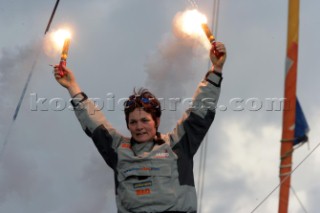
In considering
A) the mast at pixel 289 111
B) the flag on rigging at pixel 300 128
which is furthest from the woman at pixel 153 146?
the flag on rigging at pixel 300 128

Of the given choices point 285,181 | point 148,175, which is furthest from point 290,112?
point 148,175

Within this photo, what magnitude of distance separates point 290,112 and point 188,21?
4788mm

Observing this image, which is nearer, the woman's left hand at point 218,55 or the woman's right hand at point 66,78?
the woman's left hand at point 218,55

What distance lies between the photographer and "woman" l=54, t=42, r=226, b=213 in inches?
332

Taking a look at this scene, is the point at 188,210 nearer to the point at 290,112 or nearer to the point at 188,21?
the point at 290,112

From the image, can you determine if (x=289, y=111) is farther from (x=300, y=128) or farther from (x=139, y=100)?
(x=139, y=100)

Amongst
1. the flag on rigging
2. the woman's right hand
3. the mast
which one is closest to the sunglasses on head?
the woman's right hand

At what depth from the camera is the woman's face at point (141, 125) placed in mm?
8891

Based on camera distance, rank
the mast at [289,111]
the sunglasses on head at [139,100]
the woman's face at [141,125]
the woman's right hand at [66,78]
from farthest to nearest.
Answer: the woman's right hand at [66,78]
the sunglasses on head at [139,100]
the woman's face at [141,125]
the mast at [289,111]

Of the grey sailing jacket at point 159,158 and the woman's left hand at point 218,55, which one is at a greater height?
the woman's left hand at point 218,55

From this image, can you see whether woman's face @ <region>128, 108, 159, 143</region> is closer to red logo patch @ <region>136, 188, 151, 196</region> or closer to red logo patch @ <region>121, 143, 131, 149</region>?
red logo patch @ <region>121, 143, 131, 149</region>

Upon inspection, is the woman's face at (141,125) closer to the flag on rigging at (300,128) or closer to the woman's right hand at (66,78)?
the woman's right hand at (66,78)

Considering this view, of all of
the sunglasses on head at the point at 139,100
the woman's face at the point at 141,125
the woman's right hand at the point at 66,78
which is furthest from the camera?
the woman's right hand at the point at 66,78

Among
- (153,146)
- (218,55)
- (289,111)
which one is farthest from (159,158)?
(289,111)
